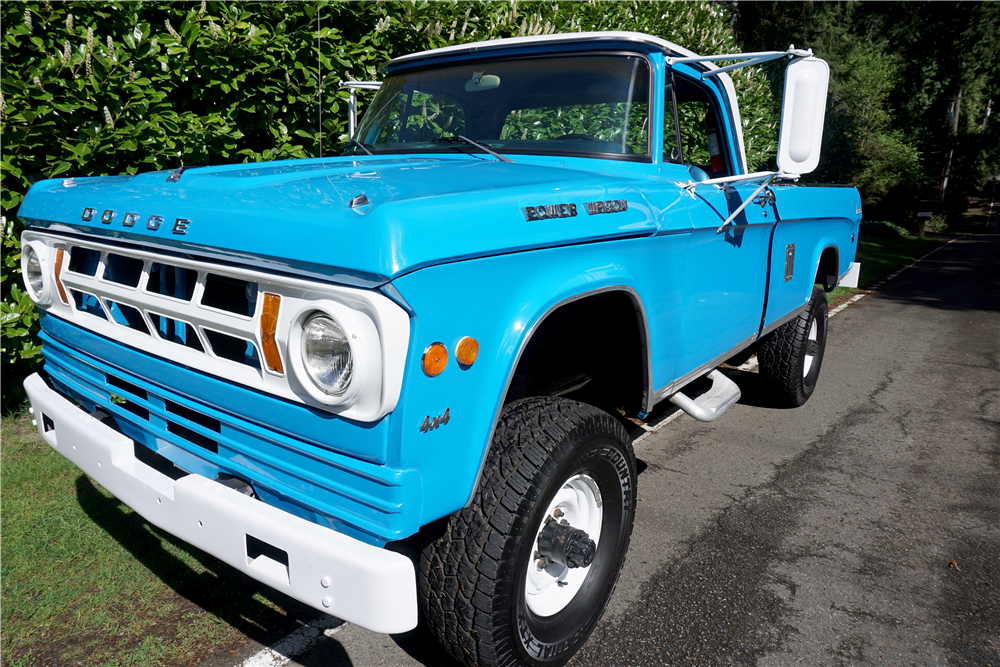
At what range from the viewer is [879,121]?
72.3 ft

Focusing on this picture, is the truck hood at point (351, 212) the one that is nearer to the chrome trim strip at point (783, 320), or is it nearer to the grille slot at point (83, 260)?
the grille slot at point (83, 260)

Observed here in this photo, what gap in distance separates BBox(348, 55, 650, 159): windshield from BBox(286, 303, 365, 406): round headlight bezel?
5.33ft

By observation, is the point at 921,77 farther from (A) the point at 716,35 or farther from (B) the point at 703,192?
(B) the point at 703,192

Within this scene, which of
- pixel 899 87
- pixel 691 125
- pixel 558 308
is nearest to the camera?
pixel 558 308

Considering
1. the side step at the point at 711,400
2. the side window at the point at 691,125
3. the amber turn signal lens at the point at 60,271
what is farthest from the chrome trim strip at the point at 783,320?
the amber turn signal lens at the point at 60,271

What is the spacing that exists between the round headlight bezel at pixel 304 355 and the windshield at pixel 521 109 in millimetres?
1624

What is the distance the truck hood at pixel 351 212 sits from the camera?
1.66m

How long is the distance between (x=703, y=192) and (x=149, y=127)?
3.08 metres

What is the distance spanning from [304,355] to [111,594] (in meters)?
1.72

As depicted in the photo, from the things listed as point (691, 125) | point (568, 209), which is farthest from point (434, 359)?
point (691, 125)

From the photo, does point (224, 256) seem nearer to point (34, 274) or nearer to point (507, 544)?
point (507, 544)

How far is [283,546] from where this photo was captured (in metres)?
1.76

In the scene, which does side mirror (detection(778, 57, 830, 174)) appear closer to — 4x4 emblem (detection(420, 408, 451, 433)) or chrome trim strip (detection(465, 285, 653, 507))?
chrome trim strip (detection(465, 285, 653, 507))

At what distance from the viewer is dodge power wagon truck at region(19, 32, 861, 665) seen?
67.4 inches
